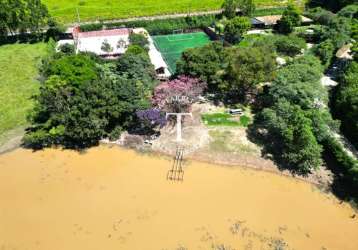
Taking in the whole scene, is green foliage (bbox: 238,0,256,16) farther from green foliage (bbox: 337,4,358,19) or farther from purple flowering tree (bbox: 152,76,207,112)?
purple flowering tree (bbox: 152,76,207,112)

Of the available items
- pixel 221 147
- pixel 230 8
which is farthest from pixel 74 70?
pixel 230 8

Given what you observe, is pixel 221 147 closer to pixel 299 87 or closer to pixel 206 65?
pixel 299 87

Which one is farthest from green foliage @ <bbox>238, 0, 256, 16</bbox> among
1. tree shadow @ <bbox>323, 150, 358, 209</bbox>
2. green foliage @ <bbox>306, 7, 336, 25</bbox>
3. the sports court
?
tree shadow @ <bbox>323, 150, 358, 209</bbox>

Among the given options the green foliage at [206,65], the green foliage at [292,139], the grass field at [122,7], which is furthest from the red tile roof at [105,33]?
the green foliage at [292,139]

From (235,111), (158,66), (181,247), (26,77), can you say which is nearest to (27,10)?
(26,77)

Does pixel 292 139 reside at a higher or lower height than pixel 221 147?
higher

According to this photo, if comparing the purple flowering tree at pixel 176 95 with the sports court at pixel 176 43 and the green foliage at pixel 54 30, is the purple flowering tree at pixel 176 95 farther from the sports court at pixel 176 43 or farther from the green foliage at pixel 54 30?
the green foliage at pixel 54 30
